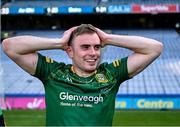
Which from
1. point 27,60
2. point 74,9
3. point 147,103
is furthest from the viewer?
point 74,9

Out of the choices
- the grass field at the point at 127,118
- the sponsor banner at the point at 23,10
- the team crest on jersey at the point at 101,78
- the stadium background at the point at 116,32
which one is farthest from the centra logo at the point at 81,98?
→ the sponsor banner at the point at 23,10

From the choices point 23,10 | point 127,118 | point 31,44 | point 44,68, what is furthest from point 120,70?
point 23,10

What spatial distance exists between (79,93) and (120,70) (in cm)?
33

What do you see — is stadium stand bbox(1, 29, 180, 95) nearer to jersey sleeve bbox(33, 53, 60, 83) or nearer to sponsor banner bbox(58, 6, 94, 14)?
sponsor banner bbox(58, 6, 94, 14)

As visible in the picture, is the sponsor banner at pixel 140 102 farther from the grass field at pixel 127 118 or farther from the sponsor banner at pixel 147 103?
the grass field at pixel 127 118

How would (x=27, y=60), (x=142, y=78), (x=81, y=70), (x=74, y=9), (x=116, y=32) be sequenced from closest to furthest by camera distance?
(x=81, y=70) < (x=27, y=60) < (x=142, y=78) < (x=74, y=9) < (x=116, y=32)

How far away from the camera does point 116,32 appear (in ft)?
78.8

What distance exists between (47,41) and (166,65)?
16.4m

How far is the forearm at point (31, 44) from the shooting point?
2.74 metres

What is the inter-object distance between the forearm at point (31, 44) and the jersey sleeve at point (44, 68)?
0.25 feet

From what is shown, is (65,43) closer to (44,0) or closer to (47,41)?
(47,41)

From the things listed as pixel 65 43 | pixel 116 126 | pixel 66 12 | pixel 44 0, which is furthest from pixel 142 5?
pixel 65 43

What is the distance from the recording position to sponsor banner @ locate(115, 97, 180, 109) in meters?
13.9

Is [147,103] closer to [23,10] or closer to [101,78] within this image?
[23,10]
